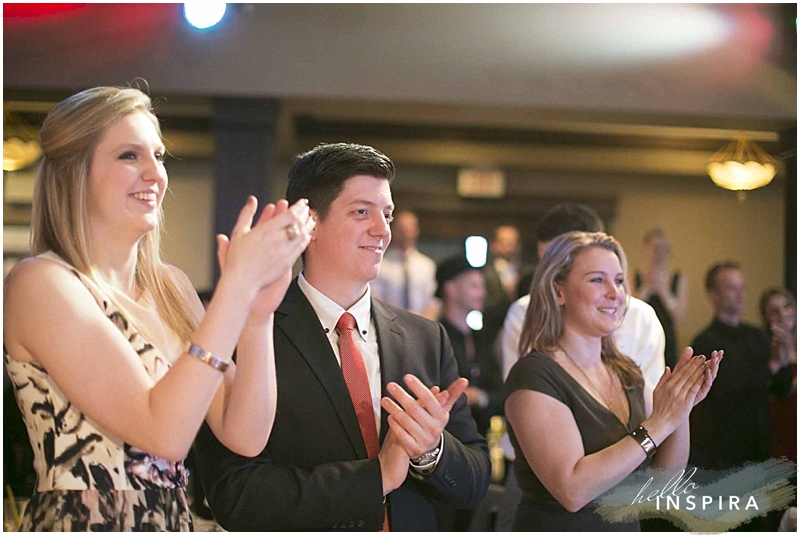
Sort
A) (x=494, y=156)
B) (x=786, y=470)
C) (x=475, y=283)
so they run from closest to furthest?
(x=786, y=470) → (x=475, y=283) → (x=494, y=156)

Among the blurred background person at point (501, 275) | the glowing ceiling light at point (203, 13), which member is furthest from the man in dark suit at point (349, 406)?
the blurred background person at point (501, 275)

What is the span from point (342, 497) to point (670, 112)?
4951 millimetres

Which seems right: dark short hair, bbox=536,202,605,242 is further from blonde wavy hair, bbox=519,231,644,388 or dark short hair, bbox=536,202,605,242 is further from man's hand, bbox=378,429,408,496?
man's hand, bbox=378,429,408,496

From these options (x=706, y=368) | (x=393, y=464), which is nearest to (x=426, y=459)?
(x=393, y=464)

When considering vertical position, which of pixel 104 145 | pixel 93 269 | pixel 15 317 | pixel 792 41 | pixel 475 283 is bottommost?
pixel 15 317

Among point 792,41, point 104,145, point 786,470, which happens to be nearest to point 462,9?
point 792,41

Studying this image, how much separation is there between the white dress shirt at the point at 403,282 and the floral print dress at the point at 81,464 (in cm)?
466

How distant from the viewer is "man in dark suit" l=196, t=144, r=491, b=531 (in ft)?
5.64

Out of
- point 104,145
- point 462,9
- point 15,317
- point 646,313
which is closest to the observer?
point 15,317

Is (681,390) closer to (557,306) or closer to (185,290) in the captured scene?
(557,306)

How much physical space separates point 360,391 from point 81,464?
57cm

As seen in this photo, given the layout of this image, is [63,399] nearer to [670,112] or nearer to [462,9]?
[462,9]

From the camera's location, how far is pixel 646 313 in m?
2.83

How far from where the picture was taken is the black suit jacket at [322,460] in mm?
1722
